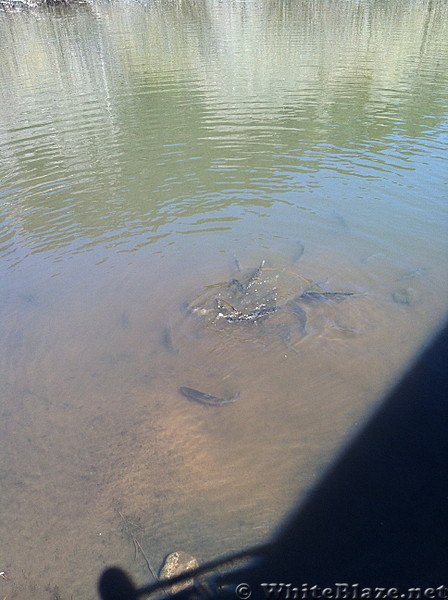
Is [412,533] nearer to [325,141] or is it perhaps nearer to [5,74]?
[325,141]

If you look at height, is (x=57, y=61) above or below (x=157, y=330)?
above

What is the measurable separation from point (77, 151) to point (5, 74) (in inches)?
497

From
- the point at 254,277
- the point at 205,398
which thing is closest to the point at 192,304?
the point at 254,277

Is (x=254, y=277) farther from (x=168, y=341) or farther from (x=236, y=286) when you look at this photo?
(x=168, y=341)

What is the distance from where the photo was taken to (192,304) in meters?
6.48

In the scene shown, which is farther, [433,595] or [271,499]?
[271,499]

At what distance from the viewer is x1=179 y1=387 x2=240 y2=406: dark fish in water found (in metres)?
4.98

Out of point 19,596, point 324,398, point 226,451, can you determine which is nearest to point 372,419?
point 324,398

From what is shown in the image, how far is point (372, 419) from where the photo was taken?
15.4 feet

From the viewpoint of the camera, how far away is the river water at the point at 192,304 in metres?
4.03

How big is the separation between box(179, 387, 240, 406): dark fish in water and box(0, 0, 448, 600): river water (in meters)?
0.07

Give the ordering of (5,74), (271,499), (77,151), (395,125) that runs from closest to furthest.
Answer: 1. (271,499)
2. (77,151)
3. (395,125)
4. (5,74)

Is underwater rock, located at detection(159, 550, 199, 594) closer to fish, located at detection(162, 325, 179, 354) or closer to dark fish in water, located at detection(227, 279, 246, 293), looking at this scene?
fish, located at detection(162, 325, 179, 354)

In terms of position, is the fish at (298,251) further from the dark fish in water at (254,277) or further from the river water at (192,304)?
the dark fish in water at (254,277)
